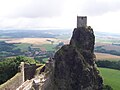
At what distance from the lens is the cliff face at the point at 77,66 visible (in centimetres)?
4747

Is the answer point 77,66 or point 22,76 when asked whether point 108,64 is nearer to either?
point 77,66

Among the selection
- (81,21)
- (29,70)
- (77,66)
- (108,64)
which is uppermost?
(81,21)

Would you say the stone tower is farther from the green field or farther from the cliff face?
the green field

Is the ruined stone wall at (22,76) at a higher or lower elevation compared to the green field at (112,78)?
higher

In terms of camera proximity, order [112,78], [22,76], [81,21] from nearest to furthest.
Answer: [22,76] < [81,21] < [112,78]

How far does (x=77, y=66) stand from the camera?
4841cm

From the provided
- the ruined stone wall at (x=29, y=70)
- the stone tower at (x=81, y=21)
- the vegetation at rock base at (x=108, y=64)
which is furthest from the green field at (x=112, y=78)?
the ruined stone wall at (x=29, y=70)

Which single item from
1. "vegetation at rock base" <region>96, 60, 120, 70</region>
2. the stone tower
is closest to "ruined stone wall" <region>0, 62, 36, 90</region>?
the stone tower

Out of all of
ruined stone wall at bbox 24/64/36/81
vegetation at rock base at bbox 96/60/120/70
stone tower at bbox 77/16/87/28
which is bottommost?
vegetation at rock base at bbox 96/60/120/70

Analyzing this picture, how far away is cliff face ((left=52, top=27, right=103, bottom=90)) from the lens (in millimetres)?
47469

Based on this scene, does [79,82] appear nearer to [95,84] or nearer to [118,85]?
Result: [95,84]

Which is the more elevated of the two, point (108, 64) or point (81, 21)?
point (81, 21)

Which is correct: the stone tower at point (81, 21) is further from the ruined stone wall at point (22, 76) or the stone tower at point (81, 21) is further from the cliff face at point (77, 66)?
the ruined stone wall at point (22, 76)

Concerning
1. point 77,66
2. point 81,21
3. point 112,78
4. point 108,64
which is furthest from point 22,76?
point 108,64
